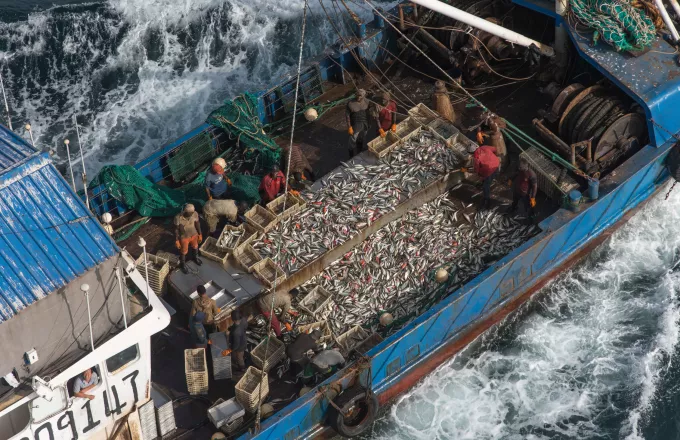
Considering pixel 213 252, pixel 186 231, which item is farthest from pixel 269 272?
pixel 186 231

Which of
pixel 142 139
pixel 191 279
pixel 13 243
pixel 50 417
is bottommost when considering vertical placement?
pixel 142 139

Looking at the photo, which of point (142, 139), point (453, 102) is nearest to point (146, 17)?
point (142, 139)

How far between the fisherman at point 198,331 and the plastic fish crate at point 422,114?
21.9 feet

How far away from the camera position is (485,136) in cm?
2094

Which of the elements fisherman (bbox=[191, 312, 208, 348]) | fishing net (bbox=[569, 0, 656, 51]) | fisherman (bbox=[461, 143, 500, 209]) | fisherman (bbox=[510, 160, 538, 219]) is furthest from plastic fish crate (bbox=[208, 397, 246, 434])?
fishing net (bbox=[569, 0, 656, 51])

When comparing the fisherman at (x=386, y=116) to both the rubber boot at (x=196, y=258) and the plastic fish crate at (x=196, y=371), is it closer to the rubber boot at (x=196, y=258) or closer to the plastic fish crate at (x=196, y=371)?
the rubber boot at (x=196, y=258)

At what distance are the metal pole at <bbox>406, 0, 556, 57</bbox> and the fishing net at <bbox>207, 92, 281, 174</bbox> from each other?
429cm

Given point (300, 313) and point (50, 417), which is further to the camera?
point (300, 313)

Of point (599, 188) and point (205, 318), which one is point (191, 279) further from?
point (599, 188)

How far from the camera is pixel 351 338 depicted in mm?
18203

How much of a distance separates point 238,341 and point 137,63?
47.6 ft

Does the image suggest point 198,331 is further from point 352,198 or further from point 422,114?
point 422,114

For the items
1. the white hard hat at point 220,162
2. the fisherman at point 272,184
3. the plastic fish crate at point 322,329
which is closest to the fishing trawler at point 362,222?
the plastic fish crate at point 322,329

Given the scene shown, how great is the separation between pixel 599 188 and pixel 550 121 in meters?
1.84
